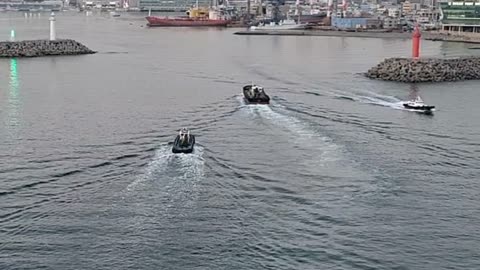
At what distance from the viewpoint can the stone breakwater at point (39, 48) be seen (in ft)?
114

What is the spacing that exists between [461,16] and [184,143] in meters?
46.0

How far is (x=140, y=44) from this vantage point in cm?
4619

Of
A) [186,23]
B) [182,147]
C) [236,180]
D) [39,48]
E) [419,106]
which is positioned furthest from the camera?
[186,23]

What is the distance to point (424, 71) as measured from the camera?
27.9 m

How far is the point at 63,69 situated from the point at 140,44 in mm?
17015

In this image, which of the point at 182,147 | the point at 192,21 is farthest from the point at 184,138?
the point at 192,21

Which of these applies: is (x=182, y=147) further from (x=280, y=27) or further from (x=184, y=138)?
(x=280, y=27)

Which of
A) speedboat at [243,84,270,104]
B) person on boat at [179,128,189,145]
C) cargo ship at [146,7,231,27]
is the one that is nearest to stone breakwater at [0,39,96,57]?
speedboat at [243,84,270,104]

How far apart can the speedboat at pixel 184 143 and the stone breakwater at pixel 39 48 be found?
76.1 ft

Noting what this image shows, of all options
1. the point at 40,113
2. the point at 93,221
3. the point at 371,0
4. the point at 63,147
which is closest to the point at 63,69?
the point at 40,113

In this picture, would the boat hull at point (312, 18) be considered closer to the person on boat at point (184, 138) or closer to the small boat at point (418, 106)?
the small boat at point (418, 106)

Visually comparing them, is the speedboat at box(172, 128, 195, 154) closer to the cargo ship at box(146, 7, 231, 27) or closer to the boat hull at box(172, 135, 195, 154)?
the boat hull at box(172, 135, 195, 154)

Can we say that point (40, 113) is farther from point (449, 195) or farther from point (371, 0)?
point (371, 0)

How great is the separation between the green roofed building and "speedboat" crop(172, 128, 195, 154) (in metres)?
43.6
